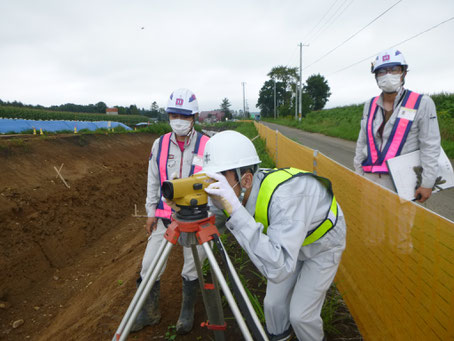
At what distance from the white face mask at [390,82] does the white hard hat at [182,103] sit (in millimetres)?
1769

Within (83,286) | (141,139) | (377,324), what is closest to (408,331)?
(377,324)

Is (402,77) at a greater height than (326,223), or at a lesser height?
greater

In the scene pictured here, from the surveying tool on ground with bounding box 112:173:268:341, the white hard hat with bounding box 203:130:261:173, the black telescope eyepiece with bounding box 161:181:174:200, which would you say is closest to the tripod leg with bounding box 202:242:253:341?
the surveying tool on ground with bounding box 112:173:268:341

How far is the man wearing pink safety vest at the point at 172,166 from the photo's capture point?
2520 millimetres

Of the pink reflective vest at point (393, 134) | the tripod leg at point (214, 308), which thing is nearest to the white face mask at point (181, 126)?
the tripod leg at point (214, 308)

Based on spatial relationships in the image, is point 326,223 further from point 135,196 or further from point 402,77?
point 135,196

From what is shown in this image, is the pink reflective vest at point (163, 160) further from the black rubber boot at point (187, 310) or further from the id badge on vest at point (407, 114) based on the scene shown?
the id badge on vest at point (407, 114)

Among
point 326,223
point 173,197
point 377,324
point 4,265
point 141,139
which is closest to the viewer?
point 173,197

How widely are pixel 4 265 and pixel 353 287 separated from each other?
5.01 metres

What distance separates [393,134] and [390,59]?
68 centimetres

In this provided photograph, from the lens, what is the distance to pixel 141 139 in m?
13.9

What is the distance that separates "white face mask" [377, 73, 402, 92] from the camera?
2.53 metres

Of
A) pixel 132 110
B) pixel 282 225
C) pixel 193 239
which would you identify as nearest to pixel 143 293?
pixel 193 239

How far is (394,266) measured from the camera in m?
1.75
